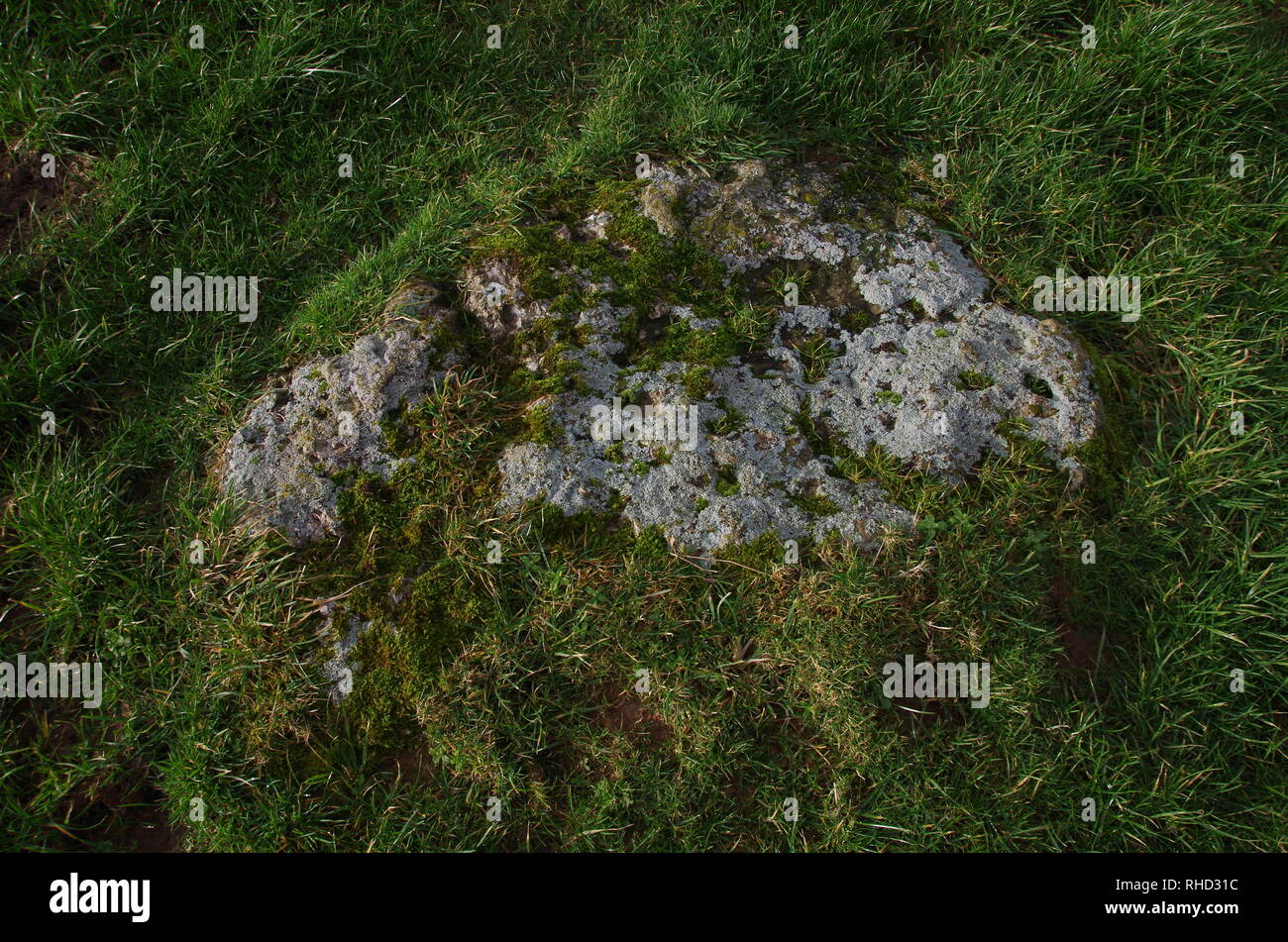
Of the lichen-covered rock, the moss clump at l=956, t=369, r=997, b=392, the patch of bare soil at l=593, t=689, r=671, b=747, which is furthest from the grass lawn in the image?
the moss clump at l=956, t=369, r=997, b=392

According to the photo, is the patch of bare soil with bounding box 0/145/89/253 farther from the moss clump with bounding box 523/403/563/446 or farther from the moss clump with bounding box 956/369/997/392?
the moss clump with bounding box 956/369/997/392

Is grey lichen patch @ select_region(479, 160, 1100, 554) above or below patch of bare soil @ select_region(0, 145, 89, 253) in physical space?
below

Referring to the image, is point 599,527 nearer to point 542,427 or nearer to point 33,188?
point 542,427

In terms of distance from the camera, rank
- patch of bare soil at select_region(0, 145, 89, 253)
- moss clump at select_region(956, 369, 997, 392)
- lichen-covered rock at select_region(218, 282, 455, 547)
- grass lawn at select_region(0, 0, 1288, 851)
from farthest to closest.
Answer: patch of bare soil at select_region(0, 145, 89, 253), moss clump at select_region(956, 369, 997, 392), lichen-covered rock at select_region(218, 282, 455, 547), grass lawn at select_region(0, 0, 1288, 851)

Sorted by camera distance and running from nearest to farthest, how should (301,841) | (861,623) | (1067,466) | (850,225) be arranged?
(301,841) → (861,623) → (1067,466) → (850,225)

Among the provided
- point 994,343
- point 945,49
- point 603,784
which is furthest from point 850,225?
point 603,784

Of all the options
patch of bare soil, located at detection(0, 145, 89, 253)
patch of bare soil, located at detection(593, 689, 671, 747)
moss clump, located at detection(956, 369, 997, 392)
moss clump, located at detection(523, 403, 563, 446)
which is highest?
patch of bare soil, located at detection(0, 145, 89, 253)

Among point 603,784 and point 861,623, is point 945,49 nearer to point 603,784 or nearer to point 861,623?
point 861,623
